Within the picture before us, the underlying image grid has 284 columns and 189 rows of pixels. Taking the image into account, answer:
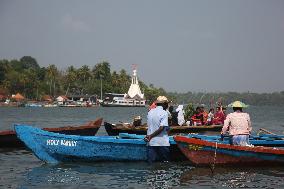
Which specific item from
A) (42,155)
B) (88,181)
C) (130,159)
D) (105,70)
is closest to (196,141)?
(130,159)

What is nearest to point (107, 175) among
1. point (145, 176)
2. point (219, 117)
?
point (145, 176)

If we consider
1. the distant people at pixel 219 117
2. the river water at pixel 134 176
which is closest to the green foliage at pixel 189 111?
the distant people at pixel 219 117

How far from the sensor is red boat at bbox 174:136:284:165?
13.9 metres

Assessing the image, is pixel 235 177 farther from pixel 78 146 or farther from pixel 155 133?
pixel 78 146

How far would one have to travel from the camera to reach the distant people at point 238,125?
13.7m

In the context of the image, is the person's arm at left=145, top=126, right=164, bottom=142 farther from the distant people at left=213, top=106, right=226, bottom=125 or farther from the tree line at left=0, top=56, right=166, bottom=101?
the tree line at left=0, top=56, right=166, bottom=101

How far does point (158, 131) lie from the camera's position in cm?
1338

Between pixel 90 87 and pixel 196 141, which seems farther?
pixel 90 87

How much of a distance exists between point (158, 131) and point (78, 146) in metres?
2.91

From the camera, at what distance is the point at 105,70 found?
148 metres

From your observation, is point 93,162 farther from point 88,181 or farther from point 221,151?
point 221,151

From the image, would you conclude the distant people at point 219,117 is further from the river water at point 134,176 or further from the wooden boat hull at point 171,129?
the river water at point 134,176

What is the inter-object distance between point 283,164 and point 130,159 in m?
4.70

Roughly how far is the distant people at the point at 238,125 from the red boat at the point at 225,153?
292 millimetres
